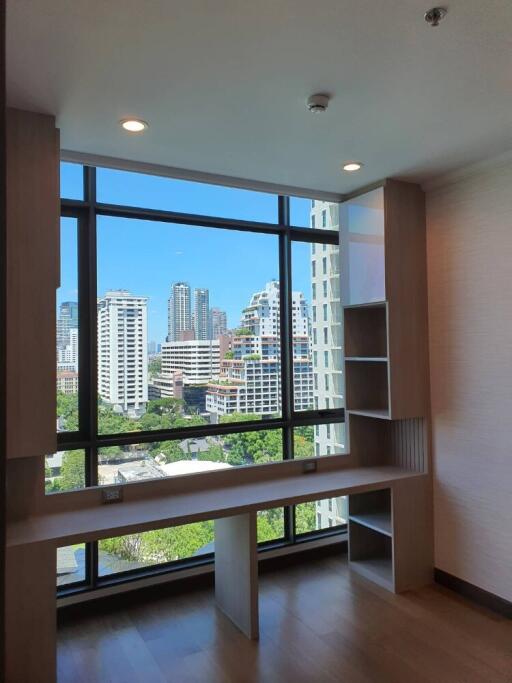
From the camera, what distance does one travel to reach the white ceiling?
1.62 meters

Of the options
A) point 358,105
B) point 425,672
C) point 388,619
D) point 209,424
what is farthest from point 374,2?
point 388,619

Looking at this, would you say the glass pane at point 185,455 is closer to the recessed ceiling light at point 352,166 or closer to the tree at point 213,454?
the tree at point 213,454

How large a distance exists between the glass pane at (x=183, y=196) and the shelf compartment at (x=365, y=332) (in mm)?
966

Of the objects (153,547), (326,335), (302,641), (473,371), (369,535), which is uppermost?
(326,335)

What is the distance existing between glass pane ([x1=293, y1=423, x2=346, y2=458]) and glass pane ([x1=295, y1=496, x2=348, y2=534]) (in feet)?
1.21

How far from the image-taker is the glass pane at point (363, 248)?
3279 millimetres

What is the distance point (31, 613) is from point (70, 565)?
2.70 feet

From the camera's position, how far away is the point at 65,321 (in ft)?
9.83

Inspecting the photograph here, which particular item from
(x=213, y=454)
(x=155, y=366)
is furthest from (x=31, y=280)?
(x=213, y=454)

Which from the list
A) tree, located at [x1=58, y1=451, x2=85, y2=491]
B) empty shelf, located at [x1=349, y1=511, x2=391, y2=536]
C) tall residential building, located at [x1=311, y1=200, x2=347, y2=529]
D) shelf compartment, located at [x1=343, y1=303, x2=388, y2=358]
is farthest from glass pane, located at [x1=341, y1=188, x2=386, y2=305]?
tree, located at [x1=58, y1=451, x2=85, y2=491]

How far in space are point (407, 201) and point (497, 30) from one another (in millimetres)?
1644

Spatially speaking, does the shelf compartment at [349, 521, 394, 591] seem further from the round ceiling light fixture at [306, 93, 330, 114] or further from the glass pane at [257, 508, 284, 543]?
the round ceiling light fixture at [306, 93, 330, 114]

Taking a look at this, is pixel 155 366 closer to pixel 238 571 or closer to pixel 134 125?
pixel 238 571

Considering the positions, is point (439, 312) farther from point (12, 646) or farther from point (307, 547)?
point (12, 646)
